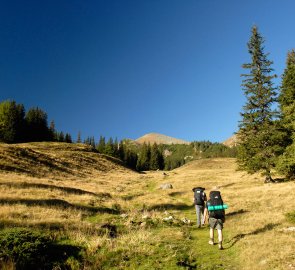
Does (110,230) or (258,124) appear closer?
(110,230)

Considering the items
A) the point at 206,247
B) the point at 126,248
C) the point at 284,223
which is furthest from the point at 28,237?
the point at 284,223

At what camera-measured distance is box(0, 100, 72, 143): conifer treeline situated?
95.2m

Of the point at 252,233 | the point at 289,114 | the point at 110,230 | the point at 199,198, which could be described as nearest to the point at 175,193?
the point at 289,114

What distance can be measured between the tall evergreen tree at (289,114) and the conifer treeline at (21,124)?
277 feet

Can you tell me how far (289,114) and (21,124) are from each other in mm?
92019

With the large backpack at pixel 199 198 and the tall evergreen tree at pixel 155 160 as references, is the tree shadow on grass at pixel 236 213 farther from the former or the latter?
the tall evergreen tree at pixel 155 160

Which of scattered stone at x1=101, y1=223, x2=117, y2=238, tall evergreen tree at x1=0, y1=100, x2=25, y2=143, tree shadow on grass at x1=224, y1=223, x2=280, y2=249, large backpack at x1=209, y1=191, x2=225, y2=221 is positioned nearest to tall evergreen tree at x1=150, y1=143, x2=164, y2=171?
tall evergreen tree at x1=0, y1=100, x2=25, y2=143

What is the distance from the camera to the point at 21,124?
101 metres

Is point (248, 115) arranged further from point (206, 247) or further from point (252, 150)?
point (206, 247)

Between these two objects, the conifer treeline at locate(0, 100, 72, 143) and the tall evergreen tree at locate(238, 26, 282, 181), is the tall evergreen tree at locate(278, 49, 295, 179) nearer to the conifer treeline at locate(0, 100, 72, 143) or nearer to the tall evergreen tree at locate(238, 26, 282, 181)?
the tall evergreen tree at locate(238, 26, 282, 181)

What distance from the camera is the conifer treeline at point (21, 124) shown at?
9519cm

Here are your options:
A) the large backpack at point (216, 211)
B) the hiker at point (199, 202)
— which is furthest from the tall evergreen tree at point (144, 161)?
the large backpack at point (216, 211)

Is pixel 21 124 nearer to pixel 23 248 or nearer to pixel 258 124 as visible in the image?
pixel 258 124

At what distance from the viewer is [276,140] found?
36281 millimetres
